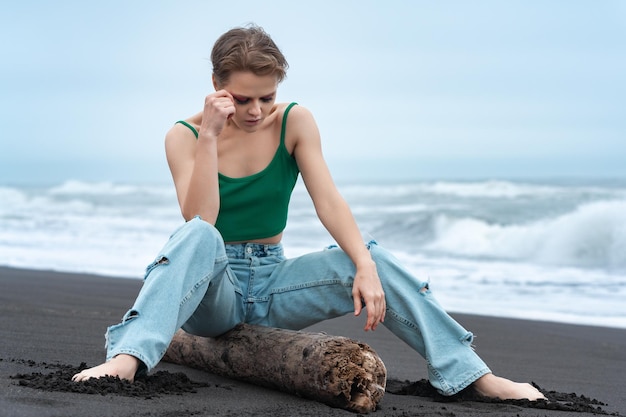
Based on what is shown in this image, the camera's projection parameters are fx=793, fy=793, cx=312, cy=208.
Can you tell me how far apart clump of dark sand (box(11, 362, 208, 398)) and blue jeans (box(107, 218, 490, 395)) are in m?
0.12

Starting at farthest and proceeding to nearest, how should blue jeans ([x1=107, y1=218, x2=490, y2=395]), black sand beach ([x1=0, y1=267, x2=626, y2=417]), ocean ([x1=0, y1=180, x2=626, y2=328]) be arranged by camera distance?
1. ocean ([x1=0, y1=180, x2=626, y2=328])
2. blue jeans ([x1=107, y1=218, x2=490, y2=395])
3. black sand beach ([x1=0, y1=267, x2=626, y2=417])

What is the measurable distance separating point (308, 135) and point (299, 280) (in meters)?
0.70

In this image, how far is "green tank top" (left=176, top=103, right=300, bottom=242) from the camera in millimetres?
3721

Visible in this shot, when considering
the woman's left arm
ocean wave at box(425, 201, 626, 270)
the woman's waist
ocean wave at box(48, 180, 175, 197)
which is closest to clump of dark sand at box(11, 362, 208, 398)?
the woman's waist

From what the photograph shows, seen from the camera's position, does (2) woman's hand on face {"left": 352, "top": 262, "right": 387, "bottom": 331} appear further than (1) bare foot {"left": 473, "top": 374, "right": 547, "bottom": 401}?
No

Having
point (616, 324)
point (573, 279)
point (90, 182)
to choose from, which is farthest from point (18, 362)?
point (90, 182)

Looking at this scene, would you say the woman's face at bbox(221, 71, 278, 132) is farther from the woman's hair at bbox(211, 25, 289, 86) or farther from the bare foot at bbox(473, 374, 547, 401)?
the bare foot at bbox(473, 374, 547, 401)

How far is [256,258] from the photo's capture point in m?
3.73

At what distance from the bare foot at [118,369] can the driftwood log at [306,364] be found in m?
0.67

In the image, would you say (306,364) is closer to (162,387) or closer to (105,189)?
(162,387)

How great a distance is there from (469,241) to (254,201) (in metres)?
13.1

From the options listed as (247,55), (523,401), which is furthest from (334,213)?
(523,401)

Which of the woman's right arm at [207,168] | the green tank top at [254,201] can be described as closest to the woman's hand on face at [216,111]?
the woman's right arm at [207,168]

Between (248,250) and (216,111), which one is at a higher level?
(216,111)
